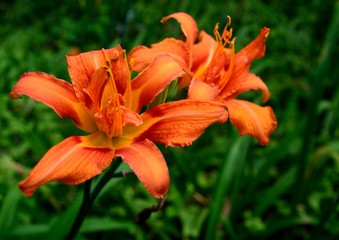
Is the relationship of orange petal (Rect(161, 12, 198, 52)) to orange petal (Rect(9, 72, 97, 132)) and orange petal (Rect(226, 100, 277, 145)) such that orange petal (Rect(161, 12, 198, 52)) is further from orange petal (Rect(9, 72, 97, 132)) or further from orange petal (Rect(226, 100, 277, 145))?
orange petal (Rect(9, 72, 97, 132))

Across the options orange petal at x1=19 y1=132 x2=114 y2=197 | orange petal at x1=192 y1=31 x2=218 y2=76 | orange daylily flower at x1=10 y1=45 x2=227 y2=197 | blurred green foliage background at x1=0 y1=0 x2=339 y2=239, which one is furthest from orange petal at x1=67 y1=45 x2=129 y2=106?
blurred green foliage background at x1=0 y1=0 x2=339 y2=239

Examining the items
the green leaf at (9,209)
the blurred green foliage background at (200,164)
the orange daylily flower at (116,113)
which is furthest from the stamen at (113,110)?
the green leaf at (9,209)

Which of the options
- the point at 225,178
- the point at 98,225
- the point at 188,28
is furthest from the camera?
the point at 225,178

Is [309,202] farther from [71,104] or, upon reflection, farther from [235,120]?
[71,104]

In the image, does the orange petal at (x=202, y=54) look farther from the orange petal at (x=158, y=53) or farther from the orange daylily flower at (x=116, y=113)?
the orange daylily flower at (x=116, y=113)

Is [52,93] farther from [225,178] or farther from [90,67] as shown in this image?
[225,178]

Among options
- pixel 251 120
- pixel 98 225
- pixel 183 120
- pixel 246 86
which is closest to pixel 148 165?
pixel 183 120

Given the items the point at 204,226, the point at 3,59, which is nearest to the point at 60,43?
the point at 3,59
